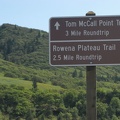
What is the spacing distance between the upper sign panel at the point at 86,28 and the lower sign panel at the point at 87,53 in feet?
0.39

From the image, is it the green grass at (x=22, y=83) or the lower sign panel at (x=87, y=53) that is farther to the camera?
the green grass at (x=22, y=83)

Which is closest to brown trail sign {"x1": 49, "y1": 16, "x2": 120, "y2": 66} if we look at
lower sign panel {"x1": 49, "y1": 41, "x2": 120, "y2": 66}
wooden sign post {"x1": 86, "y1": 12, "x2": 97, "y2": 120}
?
lower sign panel {"x1": 49, "y1": 41, "x2": 120, "y2": 66}

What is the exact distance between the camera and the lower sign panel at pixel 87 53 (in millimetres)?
7113

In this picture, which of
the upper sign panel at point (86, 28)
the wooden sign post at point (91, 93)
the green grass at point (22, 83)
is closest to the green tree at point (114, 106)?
the green grass at point (22, 83)

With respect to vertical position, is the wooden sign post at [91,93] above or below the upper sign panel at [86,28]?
below

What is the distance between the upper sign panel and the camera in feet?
23.6

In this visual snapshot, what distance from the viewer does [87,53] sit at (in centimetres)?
714

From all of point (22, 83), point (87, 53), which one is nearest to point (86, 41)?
point (87, 53)

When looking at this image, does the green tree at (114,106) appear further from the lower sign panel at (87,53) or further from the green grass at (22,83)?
the lower sign panel at (87,53)

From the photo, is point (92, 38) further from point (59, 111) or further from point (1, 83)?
point (1, 83)

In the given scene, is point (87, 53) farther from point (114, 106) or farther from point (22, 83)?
point (22, 83)

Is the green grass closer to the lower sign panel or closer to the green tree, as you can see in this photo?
the green tree

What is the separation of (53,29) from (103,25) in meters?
0.93

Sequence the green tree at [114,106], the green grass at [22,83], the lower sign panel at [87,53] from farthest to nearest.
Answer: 1. the green grass at [22,83]
2. the green tree at [114,106]
3. the lower sign panel at [87,53]
